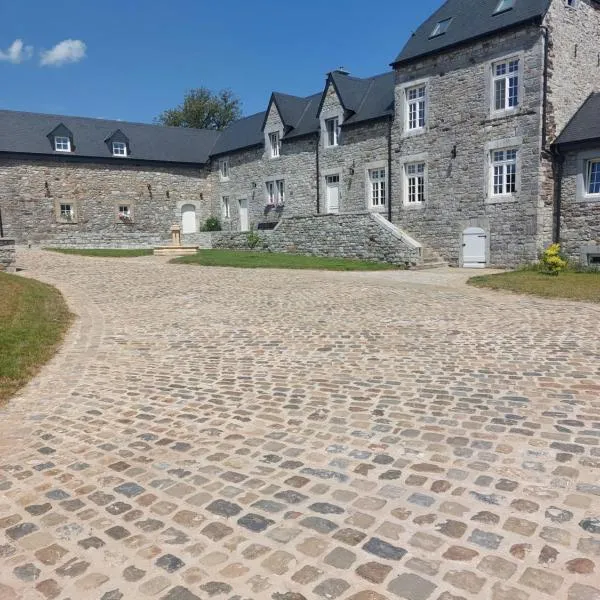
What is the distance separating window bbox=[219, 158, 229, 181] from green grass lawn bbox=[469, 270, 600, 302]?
2291cm

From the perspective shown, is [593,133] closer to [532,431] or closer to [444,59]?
[444,59]

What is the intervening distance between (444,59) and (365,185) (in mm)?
6354

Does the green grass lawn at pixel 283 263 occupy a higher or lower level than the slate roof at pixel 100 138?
lower

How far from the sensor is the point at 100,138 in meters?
34.6

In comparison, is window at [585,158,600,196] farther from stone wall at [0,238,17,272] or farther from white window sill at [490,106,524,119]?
stone wall at [0,238,17,272]

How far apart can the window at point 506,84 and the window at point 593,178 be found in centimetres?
346

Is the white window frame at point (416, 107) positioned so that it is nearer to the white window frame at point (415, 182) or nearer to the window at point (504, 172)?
the white window frame at point (415, 182)

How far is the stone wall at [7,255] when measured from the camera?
17.2 meters

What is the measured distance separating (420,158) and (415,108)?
229 cm

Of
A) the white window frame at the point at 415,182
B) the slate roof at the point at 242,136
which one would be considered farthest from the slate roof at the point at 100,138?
the white window frame at the point at 415,182

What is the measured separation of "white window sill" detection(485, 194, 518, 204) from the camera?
19.5 m

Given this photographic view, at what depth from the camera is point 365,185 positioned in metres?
25.0

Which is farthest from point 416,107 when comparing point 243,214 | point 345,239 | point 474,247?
point 243,214

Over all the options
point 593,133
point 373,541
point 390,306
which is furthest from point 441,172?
point 373,541
